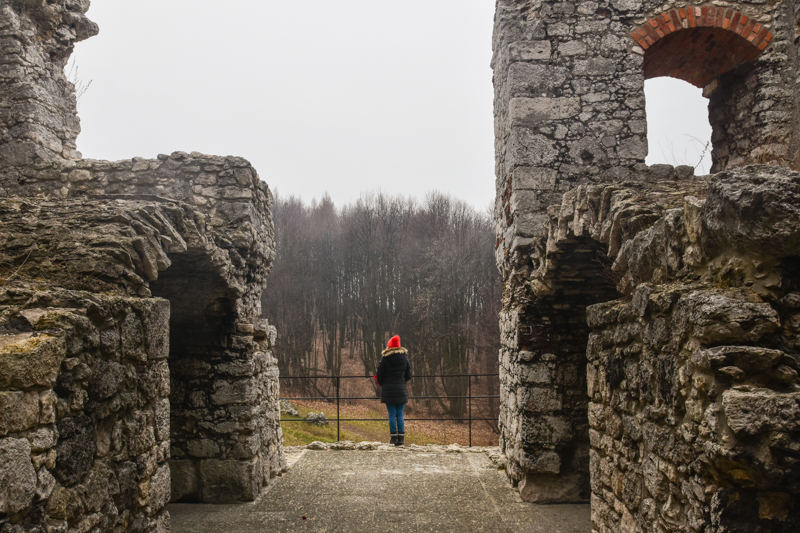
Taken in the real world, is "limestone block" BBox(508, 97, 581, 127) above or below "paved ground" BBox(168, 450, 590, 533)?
above

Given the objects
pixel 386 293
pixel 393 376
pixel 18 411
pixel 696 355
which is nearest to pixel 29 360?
pixel 18 411

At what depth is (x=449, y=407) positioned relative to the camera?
15.9 meters

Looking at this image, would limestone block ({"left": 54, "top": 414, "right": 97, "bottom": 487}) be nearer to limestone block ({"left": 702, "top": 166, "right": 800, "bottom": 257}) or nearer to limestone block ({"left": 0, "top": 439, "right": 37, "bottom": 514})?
limestone block ({"left": 0, "top": 439, "right": 37, "bottom": 514})

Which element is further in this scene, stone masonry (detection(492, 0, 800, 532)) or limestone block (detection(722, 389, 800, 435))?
stone masonry (detection(492, 0, 800, 532))

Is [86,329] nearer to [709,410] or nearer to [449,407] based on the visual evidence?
[709,410]

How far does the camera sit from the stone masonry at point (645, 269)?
2072 mm

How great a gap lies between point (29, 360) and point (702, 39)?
21.8ft

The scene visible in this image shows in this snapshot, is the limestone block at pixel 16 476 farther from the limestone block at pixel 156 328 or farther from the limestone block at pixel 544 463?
the limestone block at pixel 544 463

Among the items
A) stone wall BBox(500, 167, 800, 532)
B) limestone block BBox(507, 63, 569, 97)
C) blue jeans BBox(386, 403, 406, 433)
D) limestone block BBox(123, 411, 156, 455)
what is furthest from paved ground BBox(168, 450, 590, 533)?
limestone block BBox(507, 63, 569, 97)

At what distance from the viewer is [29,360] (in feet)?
6.60

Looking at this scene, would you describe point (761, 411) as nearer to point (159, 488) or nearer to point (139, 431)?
point (139, 431)

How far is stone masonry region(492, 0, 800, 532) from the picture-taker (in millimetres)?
2072

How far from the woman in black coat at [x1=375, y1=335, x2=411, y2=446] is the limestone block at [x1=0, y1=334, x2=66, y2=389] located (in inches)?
247

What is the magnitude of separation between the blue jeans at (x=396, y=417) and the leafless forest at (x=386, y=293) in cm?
763
